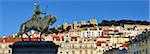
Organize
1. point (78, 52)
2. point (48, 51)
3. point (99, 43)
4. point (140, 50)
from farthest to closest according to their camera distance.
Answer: point (99, 43) < point (78, 52) < point (140, 50) < point (48, 51)

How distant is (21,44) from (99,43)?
4927 inches

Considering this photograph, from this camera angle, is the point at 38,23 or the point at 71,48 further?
the point at 71,48

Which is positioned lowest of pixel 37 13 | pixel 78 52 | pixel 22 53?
pixel 78 52

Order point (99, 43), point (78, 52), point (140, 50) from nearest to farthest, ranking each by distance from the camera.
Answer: point (140, 50), point (78, 52), point (99, 43)

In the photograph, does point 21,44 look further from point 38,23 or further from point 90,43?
point 90,43

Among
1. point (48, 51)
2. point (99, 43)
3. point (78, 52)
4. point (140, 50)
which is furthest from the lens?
point (99, 43)

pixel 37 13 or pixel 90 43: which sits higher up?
pixel 37 13

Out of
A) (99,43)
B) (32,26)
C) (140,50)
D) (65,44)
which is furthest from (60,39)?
(32,26)

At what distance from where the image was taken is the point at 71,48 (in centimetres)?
16762

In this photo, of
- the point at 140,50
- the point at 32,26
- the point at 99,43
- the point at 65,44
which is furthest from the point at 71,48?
the point at 32,26

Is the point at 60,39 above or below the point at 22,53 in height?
below

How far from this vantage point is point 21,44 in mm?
61656

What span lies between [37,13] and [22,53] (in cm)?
428

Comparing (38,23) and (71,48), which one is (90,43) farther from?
(38,23)
